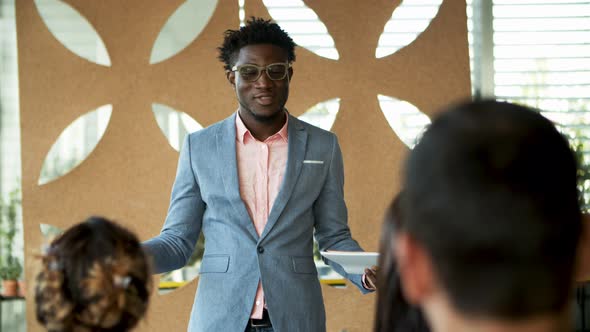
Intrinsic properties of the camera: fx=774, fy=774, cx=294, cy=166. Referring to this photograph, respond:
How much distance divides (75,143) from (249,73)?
2180 mm

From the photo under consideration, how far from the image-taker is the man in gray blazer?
8.23 ft

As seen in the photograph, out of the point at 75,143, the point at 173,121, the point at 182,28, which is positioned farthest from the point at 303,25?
the point at 75,143

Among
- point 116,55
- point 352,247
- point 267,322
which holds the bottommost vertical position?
point 267,322

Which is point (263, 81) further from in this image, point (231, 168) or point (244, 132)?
point (231, 168)

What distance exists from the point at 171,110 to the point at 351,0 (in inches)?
48.2

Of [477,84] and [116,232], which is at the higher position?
[477,84]

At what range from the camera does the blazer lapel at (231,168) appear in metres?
2.53

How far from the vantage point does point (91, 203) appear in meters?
4.47

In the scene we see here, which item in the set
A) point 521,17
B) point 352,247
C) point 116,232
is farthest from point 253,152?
point 521,17

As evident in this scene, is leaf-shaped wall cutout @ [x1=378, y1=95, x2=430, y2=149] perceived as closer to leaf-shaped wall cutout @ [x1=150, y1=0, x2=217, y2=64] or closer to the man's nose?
leaf-shaped wall cutout @ [x1=150, y1=0, x2=217, y2=64]

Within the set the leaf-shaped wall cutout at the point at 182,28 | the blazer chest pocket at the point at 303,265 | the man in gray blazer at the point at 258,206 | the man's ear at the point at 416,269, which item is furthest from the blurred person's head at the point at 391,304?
the leaf-shaped wall cutout at the point at 182,28

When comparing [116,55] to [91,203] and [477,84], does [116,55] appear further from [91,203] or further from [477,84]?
[477,84]

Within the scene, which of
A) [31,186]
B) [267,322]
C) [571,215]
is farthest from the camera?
[31,186]

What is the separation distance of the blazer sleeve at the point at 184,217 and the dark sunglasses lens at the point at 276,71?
0.37m
